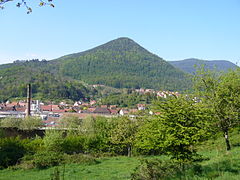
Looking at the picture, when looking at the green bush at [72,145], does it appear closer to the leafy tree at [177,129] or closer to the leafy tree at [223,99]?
the leafy tree at [223,99]

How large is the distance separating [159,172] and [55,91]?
129 meters

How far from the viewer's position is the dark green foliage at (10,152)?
19797 millimetres

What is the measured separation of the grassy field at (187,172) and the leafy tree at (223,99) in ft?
4.42

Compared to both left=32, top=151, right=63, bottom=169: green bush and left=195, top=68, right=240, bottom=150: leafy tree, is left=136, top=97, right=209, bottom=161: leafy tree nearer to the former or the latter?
left=195, top=68, right=240, bottom=150: leafy tree

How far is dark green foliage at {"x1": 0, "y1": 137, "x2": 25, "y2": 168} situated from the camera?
19.8 m

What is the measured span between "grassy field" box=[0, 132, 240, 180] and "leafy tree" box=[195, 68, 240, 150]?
4.42ft

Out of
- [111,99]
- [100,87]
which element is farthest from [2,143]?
[100,87]

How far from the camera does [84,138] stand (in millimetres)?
27531

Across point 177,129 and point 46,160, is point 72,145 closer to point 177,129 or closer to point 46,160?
point 46,160

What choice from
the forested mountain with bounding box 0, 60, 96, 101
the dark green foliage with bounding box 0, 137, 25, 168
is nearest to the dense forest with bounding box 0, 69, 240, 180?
the dark green foliage with bounding box 0, 137, 25, 168

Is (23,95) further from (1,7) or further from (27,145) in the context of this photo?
(1,7)

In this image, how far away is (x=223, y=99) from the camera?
15000 millimetres

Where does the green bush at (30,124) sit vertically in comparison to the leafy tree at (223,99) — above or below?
below

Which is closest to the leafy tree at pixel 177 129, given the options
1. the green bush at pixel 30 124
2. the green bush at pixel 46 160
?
the green bush at pixel 46 160
